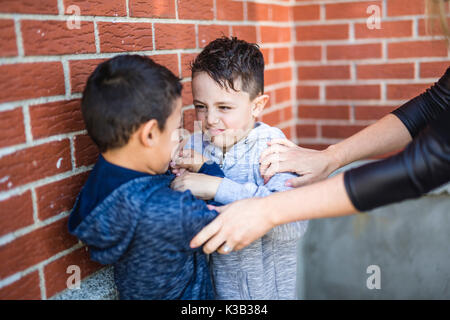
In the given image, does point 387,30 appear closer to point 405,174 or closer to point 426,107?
point 426,107

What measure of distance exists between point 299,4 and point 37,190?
8.50 feet

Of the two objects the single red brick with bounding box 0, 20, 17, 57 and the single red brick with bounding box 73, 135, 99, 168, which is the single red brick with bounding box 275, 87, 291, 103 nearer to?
the single red brick with bounding box 73, 135, 99, 168

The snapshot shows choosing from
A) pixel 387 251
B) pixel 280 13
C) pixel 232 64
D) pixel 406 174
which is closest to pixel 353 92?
pixel 280 13

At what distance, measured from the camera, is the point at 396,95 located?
323 cm

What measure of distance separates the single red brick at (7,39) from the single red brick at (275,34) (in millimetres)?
1899

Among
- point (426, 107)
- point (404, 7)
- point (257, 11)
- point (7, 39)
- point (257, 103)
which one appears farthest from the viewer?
point (404, 7)

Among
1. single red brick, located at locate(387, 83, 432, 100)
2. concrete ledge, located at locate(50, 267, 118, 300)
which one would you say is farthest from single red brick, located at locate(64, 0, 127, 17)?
single red brick, located at locate(387, 83, 432, 100)

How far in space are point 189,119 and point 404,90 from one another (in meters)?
1.72

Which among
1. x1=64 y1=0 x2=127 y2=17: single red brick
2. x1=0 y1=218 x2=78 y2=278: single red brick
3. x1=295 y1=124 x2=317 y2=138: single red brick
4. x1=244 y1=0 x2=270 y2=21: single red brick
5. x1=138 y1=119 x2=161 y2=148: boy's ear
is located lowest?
x1=0 y1=218 x2=78 y2=278: single red brick

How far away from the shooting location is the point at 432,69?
311cm

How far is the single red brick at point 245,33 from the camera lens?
2.73 m

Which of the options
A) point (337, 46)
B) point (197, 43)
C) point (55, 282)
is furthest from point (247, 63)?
point (337, 46)

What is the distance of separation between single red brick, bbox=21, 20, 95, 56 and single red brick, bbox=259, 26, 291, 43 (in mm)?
1577

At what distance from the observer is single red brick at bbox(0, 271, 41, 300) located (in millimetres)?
1450
